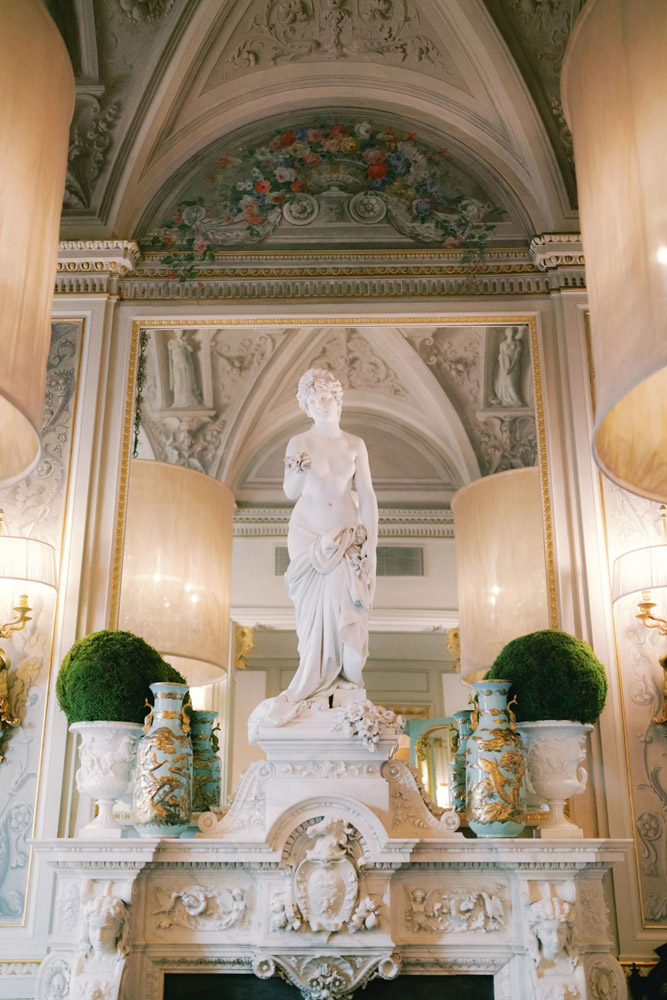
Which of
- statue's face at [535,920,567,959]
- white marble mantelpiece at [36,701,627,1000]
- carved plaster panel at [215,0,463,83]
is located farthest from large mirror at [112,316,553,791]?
carved plaster panel at [215,0,463,83]

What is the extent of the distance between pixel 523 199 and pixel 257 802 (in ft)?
12.7

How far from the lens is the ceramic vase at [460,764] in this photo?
495 centimetres

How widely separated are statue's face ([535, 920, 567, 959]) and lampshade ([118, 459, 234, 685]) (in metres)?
2.06

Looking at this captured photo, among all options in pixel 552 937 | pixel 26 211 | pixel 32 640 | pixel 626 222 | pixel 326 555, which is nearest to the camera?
pixel 626 222

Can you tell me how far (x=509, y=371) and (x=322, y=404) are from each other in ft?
4.55

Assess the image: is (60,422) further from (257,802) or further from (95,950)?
(95,950)

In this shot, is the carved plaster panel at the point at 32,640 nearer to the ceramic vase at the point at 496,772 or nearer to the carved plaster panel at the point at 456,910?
the carved plaster panel at the point at 456,910

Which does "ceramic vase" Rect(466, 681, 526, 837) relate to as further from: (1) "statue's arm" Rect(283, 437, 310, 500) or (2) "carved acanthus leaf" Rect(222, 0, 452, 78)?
(2) "carved acanthus leaf" Rect(222, 0, 452, 78)

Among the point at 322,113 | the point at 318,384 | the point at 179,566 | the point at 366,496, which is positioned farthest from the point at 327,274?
the point at 179,566

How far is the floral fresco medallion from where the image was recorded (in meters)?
6.42

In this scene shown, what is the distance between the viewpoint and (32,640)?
5.38 meters

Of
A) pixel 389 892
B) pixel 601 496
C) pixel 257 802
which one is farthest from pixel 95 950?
pixel 601 496

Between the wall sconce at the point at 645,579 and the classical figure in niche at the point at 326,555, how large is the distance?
123cm

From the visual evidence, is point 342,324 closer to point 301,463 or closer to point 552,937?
point 301,463
